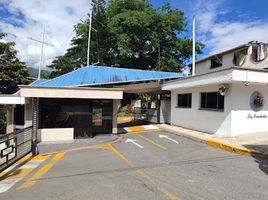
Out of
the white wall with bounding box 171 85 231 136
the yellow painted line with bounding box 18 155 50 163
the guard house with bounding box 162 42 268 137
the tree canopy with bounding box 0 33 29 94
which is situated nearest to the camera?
the yellow painted line with bounding box 18 155 50 163

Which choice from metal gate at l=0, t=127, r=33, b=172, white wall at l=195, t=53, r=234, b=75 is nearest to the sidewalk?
metal gate at l=0, t=127, r=33, b=172

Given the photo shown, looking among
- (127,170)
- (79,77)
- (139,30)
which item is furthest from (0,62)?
(127,170)

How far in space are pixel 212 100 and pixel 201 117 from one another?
141 cm

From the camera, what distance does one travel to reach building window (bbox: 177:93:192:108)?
54.5 ft

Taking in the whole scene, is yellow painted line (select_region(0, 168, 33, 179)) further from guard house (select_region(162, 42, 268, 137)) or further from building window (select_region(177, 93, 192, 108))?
building window (select_region(177, 93, 192, 108))

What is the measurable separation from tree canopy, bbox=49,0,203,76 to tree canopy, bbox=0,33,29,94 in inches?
499

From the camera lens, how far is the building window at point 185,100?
16608 millimetres

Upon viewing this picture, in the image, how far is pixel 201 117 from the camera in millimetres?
14930

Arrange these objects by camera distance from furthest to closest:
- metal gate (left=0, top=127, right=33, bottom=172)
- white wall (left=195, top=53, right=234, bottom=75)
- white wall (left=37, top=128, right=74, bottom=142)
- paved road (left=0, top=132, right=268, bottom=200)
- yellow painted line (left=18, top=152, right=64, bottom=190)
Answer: white wall (left=195, top=53, right=234, bottom=75)
white wall (left=37, top=128, right=74, bottom=142)
metal gate (left=0, top=127, right=33, bottom=172)
yellow painted line (left=18, top=152, right=64, bottom=190)
paved road (left=0, top=132, right=268, bottom=200)

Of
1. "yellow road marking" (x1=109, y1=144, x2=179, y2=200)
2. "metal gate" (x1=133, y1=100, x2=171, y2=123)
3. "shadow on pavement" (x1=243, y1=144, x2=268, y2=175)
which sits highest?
"metal gate" (x1=133, y1=100, x2=171, y2=123)

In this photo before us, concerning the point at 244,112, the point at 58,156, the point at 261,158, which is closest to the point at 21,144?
the point at 58,156

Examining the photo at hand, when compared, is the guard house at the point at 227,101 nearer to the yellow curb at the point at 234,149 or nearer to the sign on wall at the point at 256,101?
the sign on wall at the point at 256,101

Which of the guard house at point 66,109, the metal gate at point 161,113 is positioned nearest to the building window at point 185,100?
the metal gate at point 161,113

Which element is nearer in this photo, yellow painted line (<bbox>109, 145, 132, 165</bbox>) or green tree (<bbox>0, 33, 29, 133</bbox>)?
yellow painted line (<bbox>109, 145, 132, 165</bbox>)
